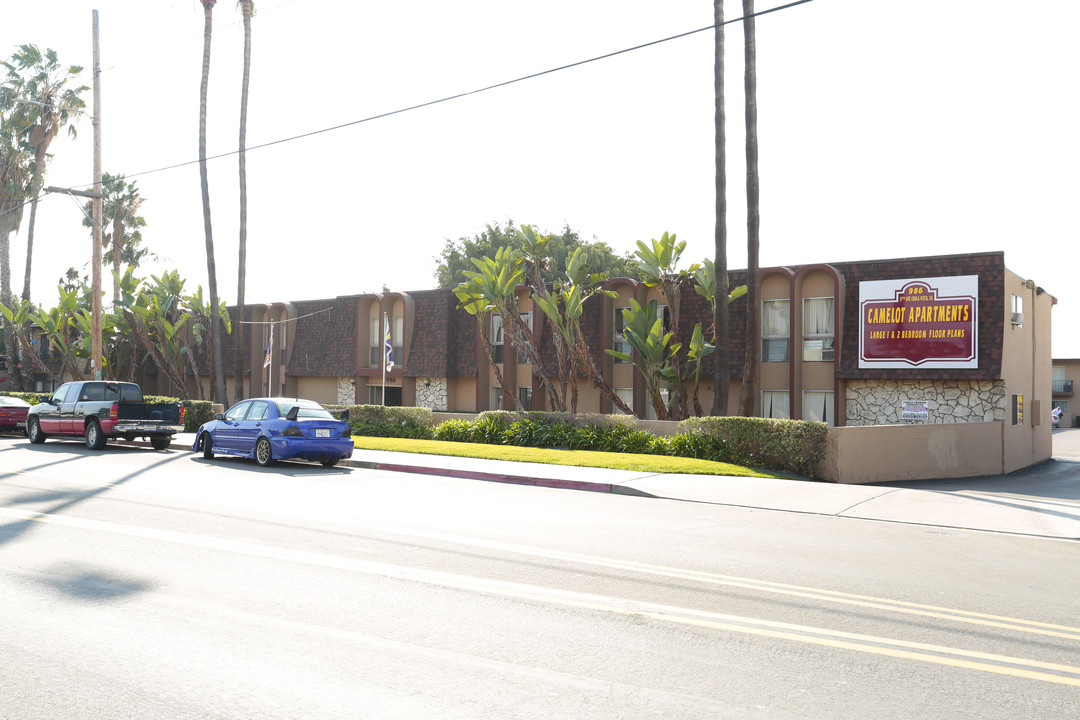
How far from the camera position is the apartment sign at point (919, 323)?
78.9 feet

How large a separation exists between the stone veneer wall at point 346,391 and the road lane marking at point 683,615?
28995mm

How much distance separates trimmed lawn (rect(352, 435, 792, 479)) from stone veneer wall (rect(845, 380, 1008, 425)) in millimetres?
8131

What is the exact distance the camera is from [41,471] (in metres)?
16.3

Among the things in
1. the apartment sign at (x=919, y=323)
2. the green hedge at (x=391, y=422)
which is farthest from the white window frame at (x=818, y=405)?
the green hedge at (x=391, y=422)

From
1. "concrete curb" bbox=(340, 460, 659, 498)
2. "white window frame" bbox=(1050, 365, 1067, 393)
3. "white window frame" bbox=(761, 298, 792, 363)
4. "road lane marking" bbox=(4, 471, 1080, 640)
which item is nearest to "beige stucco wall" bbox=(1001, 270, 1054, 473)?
"white window frame" bbox=(761, 298, 792, 363)

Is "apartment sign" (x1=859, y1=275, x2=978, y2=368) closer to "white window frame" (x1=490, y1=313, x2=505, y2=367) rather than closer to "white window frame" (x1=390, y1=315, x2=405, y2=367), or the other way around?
"white window frame" (x1=490, y1=313, x2=505, y2=367)

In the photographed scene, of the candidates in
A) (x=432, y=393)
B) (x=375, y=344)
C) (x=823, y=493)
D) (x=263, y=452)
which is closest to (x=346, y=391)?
(x=375, y=344)

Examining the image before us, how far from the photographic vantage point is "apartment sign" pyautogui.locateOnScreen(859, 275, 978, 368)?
2406 cm

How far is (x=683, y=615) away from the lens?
6.29 m

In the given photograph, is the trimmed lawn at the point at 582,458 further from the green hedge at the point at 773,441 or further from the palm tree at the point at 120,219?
the palm tree at the point at 120,219

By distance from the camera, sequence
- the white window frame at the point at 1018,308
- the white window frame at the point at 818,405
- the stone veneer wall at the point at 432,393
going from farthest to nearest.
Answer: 1. the stone veneer wall at the point at 432,393
2. the white window frame at the point at 818,405
3. the white window frame at the point at 1018,308

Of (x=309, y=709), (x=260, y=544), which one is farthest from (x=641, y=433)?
(x=309, y=709)

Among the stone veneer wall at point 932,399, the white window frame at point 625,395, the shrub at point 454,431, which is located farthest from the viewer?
the white window frame at point 625,395

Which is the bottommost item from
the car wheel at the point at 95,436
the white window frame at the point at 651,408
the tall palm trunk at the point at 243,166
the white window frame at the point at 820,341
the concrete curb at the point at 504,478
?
the concrete curb at the point at 504,478
